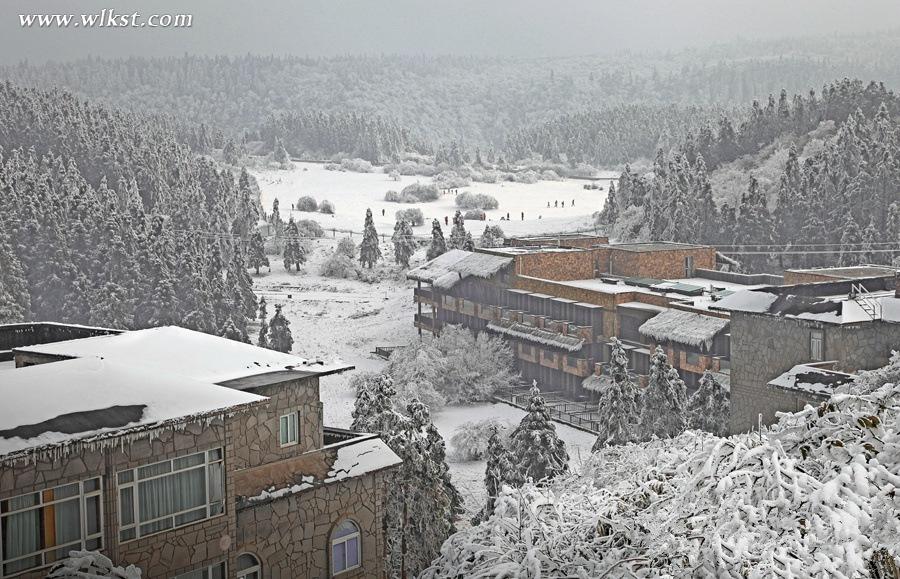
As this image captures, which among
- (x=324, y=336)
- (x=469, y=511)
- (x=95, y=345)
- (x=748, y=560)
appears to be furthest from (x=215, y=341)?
(x=324, y=336)

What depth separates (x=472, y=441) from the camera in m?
45.0

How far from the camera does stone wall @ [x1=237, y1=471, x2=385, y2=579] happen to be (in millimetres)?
17234

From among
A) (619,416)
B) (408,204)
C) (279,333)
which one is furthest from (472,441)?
(408,204)

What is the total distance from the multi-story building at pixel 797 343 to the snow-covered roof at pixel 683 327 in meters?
7.92

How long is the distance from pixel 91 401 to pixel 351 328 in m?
55.7

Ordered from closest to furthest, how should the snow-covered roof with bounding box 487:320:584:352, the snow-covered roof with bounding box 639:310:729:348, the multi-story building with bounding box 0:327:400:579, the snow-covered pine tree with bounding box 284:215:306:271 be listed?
the multi-story building with bounding box 0:327:400:579 → the snow-covered roof with bounding box 639:310:729:348 → the snow-covered roof with bounding box 487:320:584:352 → the snow-covered pine tree with bounding box 284:215:306:271

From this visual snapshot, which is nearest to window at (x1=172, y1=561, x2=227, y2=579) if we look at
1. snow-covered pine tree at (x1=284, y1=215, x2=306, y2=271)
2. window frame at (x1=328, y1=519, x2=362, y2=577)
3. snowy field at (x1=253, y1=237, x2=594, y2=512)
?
window frame at (x1=328, y1=519, x2=362, y2=577)

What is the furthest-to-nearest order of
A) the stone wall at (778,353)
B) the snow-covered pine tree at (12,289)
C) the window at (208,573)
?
1. the snow-covered pine tree at (12,289)
2. the stone wall at (778,353)
3. the window at (208,573)

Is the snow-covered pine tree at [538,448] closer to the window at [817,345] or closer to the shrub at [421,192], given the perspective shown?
the window at [817,345]

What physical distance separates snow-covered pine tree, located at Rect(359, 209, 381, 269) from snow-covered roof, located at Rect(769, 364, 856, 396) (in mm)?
57183

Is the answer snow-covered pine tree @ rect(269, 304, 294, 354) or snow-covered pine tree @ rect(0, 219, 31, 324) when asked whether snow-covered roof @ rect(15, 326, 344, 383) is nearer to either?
snow-covered pine tree @ rect(0, 219, 31, 324)

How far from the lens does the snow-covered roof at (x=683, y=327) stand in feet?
146

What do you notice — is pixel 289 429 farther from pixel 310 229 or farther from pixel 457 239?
pixel 310 229

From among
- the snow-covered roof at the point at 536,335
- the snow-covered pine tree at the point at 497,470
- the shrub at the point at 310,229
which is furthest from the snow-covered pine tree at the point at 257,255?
the snow-covered pine tree at the point at 497,470
